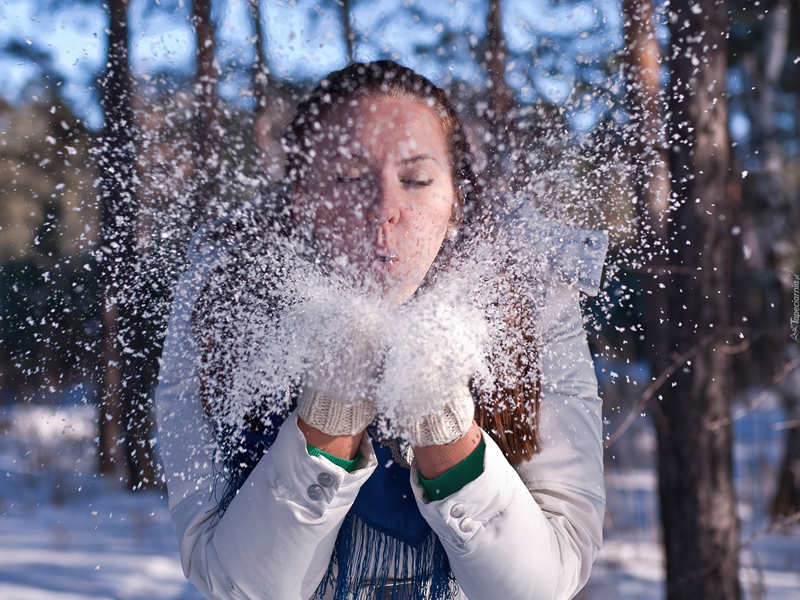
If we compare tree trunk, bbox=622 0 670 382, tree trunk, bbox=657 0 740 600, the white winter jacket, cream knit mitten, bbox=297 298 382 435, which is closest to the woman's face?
cream knit mitten, bbox=297 298 382 435

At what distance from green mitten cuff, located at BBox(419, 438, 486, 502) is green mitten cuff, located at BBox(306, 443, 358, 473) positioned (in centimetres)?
18

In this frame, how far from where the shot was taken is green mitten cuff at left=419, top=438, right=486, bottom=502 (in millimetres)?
1148

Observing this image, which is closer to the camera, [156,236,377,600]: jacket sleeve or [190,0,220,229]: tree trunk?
[156,236,377,600]: jacket sleeve

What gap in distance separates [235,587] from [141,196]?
1102 millimetres

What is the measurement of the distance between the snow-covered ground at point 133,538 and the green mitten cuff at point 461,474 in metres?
2.57

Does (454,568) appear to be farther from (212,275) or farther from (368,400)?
(212,275)

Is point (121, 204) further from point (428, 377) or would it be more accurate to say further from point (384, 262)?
point (428, 377)

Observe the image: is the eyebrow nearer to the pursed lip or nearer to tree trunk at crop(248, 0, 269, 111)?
Answer: the pursed lip

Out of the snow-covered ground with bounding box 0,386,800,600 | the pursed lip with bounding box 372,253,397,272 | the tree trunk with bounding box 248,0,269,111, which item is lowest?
the snow-covered ground with bounding box 0,386,800,600

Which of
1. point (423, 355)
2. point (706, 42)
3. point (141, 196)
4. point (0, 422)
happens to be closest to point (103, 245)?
point (141, 196)

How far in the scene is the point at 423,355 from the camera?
1.06 meters

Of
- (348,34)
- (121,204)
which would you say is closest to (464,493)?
(348,34)

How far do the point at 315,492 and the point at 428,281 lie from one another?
53 cm

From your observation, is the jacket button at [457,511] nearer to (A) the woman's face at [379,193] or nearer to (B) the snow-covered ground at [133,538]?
(A) the woman's face at [379,193]
